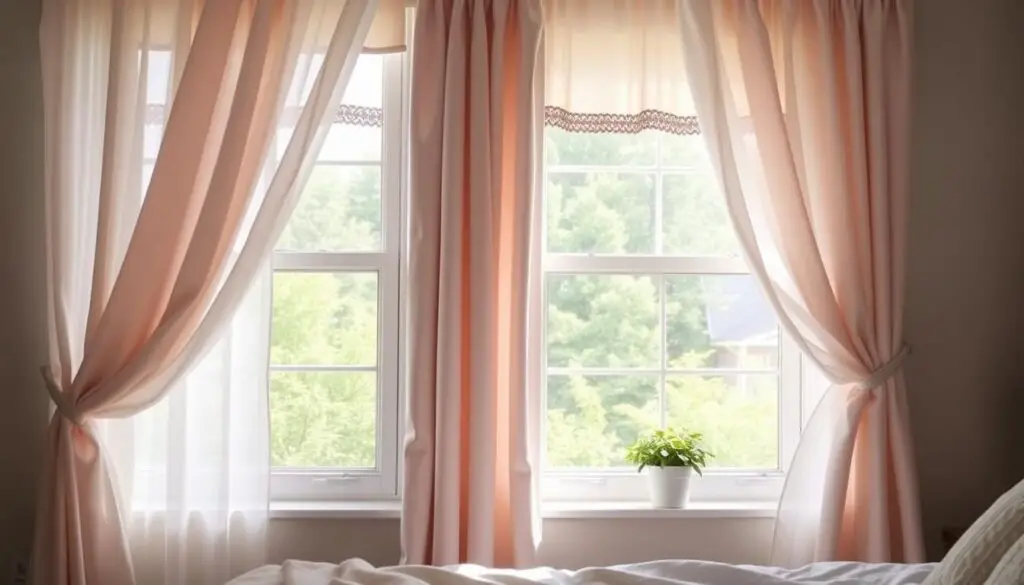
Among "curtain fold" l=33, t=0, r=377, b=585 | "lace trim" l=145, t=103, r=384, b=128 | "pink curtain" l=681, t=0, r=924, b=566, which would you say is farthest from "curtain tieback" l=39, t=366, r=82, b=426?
"pink curtain" l=681, t=0, r=924, b=566

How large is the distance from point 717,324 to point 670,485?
579 mm

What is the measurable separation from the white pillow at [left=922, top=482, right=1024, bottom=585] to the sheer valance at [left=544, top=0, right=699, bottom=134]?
71.5 inches

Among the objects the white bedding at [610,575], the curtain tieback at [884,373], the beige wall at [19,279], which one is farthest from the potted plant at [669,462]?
the beige wall at [19,279]

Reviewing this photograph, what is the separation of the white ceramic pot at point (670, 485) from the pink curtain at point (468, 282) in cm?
43

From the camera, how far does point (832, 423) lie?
3.48 m

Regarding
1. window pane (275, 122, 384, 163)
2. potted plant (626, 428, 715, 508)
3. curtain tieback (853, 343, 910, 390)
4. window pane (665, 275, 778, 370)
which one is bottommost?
potted plant (626, 428, 715, 508)

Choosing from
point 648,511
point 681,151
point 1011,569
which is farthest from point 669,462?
point 1011,569

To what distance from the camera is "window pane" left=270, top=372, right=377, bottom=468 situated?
3.66 metres

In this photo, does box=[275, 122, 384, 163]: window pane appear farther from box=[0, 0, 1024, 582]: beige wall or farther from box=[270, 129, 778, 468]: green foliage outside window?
box=[0, 0, 1024, 582]: beige wall

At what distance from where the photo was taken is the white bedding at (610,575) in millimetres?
2369

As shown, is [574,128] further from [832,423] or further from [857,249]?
[832,423]

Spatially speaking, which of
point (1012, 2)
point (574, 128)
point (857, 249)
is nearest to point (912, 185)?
point (857, 249)

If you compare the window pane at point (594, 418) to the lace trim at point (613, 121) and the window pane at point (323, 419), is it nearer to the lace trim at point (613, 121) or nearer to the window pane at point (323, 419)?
the window pane at point (323, 419)

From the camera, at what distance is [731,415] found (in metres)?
3.78
